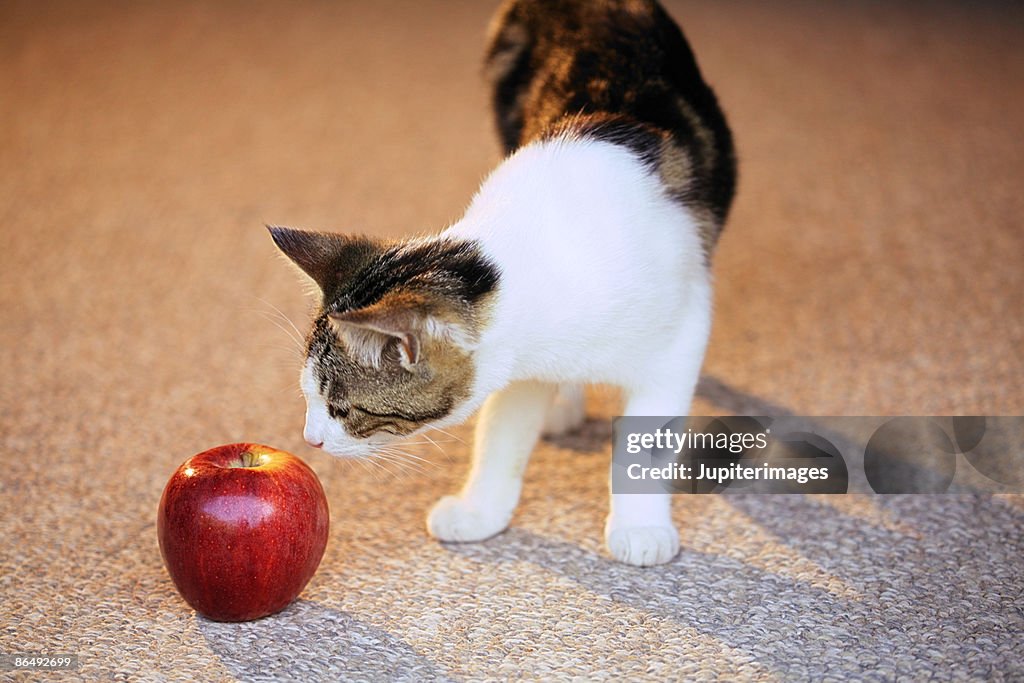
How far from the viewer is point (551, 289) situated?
1417 mm

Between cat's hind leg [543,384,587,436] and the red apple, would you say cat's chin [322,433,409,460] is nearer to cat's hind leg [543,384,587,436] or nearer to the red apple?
the red apple

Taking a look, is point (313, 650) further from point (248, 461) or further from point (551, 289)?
point (551, 289)

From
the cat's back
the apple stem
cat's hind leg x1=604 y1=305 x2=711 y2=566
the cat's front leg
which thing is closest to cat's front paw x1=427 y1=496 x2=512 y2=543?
the cat's front leg

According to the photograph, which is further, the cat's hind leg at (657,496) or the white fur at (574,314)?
the cat's hind leg at (657,496)

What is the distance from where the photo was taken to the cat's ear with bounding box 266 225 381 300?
142 centimetres

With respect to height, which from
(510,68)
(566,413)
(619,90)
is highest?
→ (510,68)

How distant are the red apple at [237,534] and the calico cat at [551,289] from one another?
10 centimetres

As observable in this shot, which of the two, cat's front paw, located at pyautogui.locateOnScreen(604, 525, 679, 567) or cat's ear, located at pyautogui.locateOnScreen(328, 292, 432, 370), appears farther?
cat's front paw, located at pyautogui.locateOnScreen(604, 525, 679, 567)

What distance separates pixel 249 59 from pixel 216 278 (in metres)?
1.79

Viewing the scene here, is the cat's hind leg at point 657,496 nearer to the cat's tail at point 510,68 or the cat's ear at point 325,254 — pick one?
the cat's ear at point 325,254

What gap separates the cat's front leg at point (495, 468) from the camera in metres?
1.65

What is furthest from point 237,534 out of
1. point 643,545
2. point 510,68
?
point 510,68

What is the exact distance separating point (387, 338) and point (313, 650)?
41 cm

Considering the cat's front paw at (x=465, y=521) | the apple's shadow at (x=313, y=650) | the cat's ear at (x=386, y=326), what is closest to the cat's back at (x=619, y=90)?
the cat's ear at (x=386, y=326)
